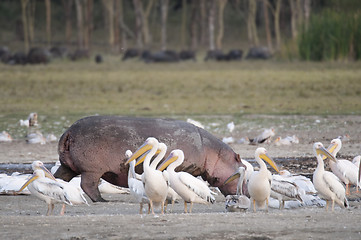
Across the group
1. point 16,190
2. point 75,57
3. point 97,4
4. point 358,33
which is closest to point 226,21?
point 97,4

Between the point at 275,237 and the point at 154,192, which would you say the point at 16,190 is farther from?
the point at 275,237

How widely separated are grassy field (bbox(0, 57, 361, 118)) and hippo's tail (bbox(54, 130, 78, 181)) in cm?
785

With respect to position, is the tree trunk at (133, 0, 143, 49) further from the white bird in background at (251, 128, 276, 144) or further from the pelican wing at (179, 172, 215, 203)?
the pelican wing at (179, 172, 215, 203)

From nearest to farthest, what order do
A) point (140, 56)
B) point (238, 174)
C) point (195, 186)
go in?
point (195, 186) < point (238, 174) < point (140, 56)

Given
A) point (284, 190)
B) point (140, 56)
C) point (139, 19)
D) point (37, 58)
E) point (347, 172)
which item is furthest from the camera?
point (139, 19)

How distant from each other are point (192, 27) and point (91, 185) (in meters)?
34.7

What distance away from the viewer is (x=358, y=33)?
25.5m

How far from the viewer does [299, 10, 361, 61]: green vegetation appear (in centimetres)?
2558

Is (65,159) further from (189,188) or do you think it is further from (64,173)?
(189,188)

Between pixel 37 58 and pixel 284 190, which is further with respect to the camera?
pixel 37 58

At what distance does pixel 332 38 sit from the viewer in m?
26.0

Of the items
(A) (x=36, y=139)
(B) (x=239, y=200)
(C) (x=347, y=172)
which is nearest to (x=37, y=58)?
(A) (x=36, y=139)

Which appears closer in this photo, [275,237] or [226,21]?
[275,237]

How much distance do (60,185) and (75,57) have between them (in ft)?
89.6
